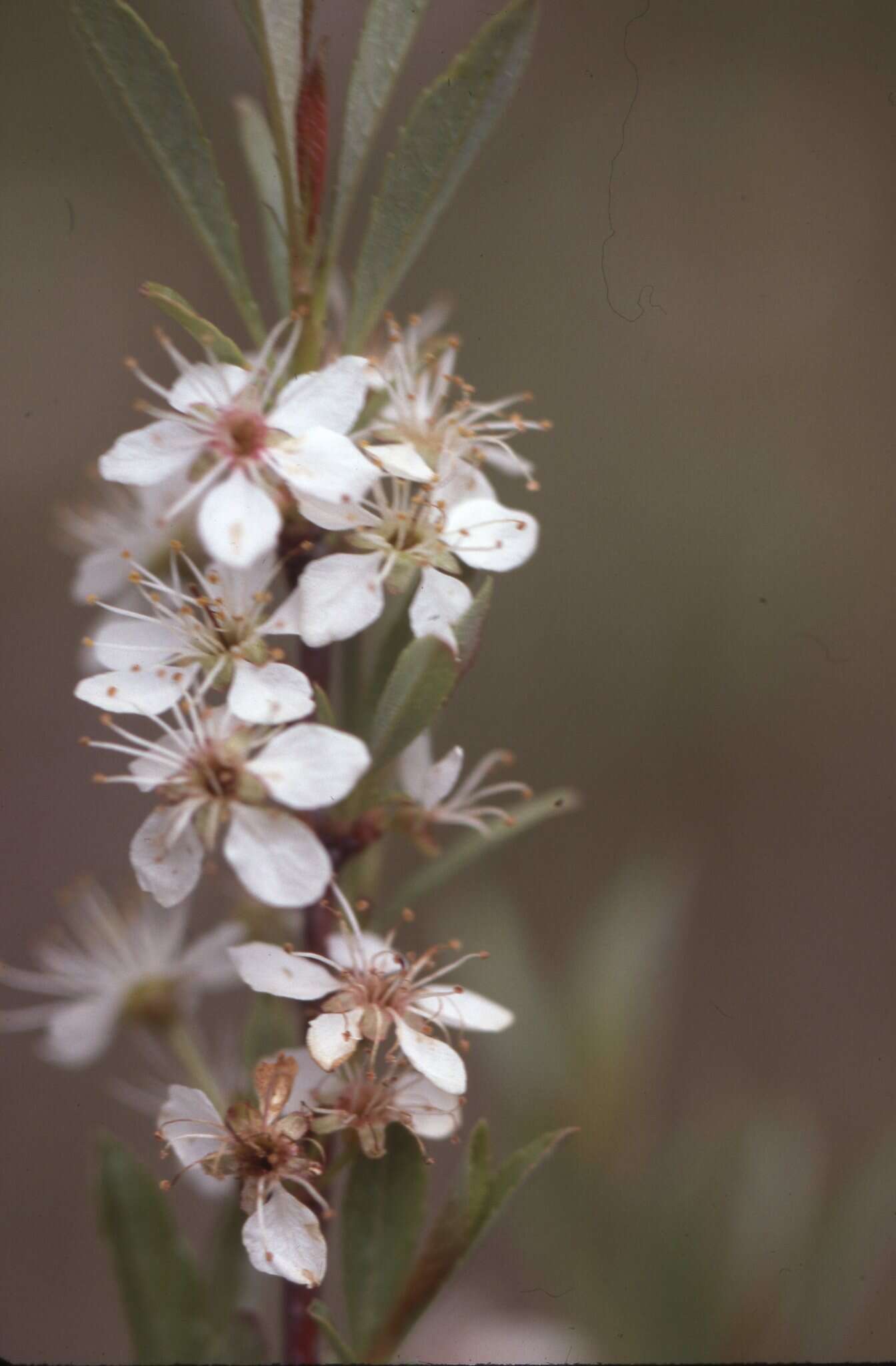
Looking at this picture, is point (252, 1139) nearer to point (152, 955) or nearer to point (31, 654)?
point (152, 955)

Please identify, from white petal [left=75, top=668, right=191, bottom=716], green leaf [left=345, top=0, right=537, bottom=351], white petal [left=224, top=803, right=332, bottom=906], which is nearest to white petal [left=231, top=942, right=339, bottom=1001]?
white petal [left=224, top=803, right=332, bottom=906]

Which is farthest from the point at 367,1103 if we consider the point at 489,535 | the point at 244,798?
the point at 489,535

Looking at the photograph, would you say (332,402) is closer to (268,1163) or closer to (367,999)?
(367,999)

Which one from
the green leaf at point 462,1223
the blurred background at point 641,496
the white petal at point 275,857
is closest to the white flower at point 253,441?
the white petal at point 275,857

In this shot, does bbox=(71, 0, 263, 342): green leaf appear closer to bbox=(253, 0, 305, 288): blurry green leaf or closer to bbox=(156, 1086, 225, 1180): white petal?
bbox=(253, 0, 305, 288): blurry green leaf

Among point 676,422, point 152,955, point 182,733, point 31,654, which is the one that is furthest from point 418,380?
point 31,654

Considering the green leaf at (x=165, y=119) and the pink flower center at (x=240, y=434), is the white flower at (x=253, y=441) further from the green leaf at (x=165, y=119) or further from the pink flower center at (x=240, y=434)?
the green leaf at (x=165, y=119)
